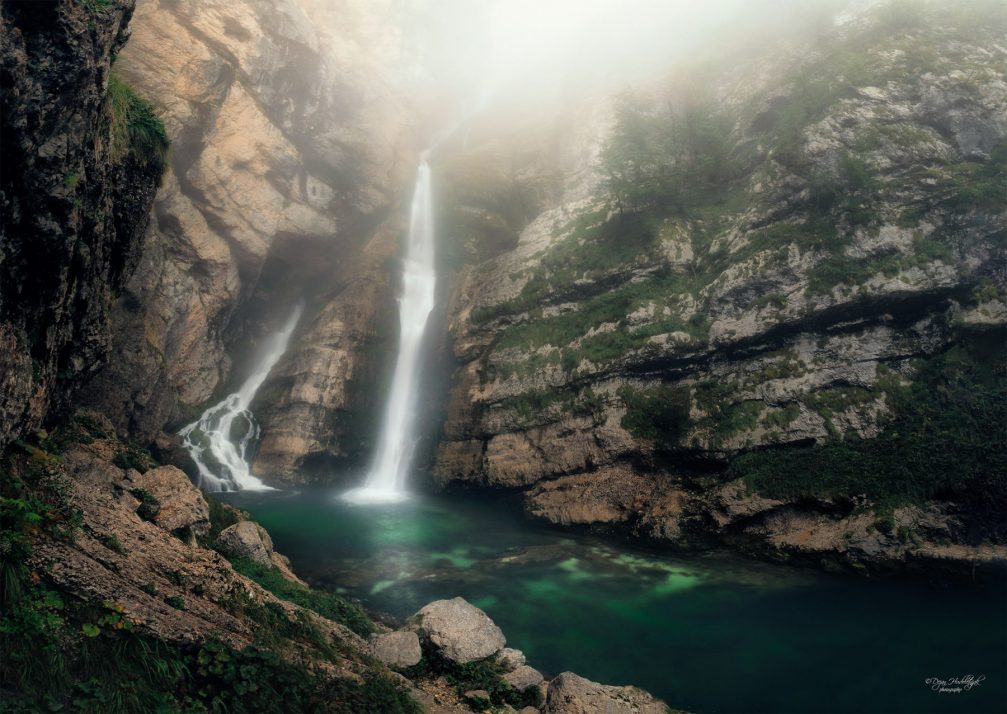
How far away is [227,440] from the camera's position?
34469 millimetres

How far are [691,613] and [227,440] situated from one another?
29225 millimetres

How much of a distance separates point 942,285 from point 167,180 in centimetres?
4015

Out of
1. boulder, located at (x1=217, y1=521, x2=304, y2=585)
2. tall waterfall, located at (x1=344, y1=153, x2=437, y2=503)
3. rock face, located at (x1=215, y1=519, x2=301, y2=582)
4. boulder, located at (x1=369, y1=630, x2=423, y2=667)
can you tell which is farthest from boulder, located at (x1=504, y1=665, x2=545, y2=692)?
tall waterfall, located at (x1=344, y1=153, x2=437, y2=503)

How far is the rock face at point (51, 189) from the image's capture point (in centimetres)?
790

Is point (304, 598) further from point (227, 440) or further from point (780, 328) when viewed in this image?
point (227, 440)

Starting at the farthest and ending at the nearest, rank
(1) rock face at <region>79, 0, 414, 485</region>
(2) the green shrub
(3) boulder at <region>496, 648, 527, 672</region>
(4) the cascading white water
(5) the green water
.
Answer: (4) the cascading white water, (1) rock face at <region>79, 0, 414, 485</region>, (2) the green shrub, (5) the green water, (3) boulder at <region>496, 648, 527, 672</region>

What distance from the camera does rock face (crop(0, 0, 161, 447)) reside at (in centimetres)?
790

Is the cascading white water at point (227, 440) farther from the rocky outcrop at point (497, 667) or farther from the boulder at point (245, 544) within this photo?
the rocky outcrop at point (497, 667)

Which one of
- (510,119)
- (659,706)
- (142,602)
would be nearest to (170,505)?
(142,602)

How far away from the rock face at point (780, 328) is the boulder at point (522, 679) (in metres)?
13.2

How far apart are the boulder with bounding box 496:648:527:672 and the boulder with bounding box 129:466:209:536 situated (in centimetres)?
778
